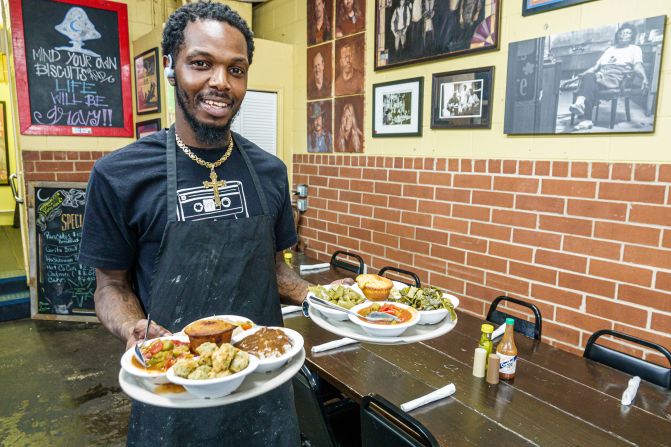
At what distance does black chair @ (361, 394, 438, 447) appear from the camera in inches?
54.2

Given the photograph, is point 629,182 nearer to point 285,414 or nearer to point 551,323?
point 551,323

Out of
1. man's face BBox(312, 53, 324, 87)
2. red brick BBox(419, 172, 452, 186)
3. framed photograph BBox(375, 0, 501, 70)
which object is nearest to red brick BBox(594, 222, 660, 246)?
red brick BBox(419, 172, 452, 186)

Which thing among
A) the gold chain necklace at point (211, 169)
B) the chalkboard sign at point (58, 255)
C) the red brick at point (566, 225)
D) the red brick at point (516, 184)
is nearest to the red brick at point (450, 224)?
the red brick at point (516, 184)

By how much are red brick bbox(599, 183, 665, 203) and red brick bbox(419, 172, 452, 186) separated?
1061 mm

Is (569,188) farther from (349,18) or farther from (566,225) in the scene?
(349,18)

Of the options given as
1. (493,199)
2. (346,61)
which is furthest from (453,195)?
(346,61)

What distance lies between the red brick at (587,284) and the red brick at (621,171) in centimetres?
59

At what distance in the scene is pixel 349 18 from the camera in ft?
13.5

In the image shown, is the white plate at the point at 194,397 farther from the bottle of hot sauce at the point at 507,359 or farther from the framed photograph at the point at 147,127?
the framed photograph at the point at 147,127

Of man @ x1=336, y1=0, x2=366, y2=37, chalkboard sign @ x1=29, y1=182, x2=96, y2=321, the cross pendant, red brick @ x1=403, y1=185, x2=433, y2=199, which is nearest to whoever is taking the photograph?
the cross pendant

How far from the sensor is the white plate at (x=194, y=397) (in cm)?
100

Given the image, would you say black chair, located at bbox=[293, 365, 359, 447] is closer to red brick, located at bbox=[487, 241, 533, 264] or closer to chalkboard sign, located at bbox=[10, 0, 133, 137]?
red brick, located at bbox=[487, 241, 533, 264]

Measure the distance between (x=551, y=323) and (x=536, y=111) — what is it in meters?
1.34

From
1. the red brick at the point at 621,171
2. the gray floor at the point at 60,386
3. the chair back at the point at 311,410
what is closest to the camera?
the chair back at the point at 311,410
